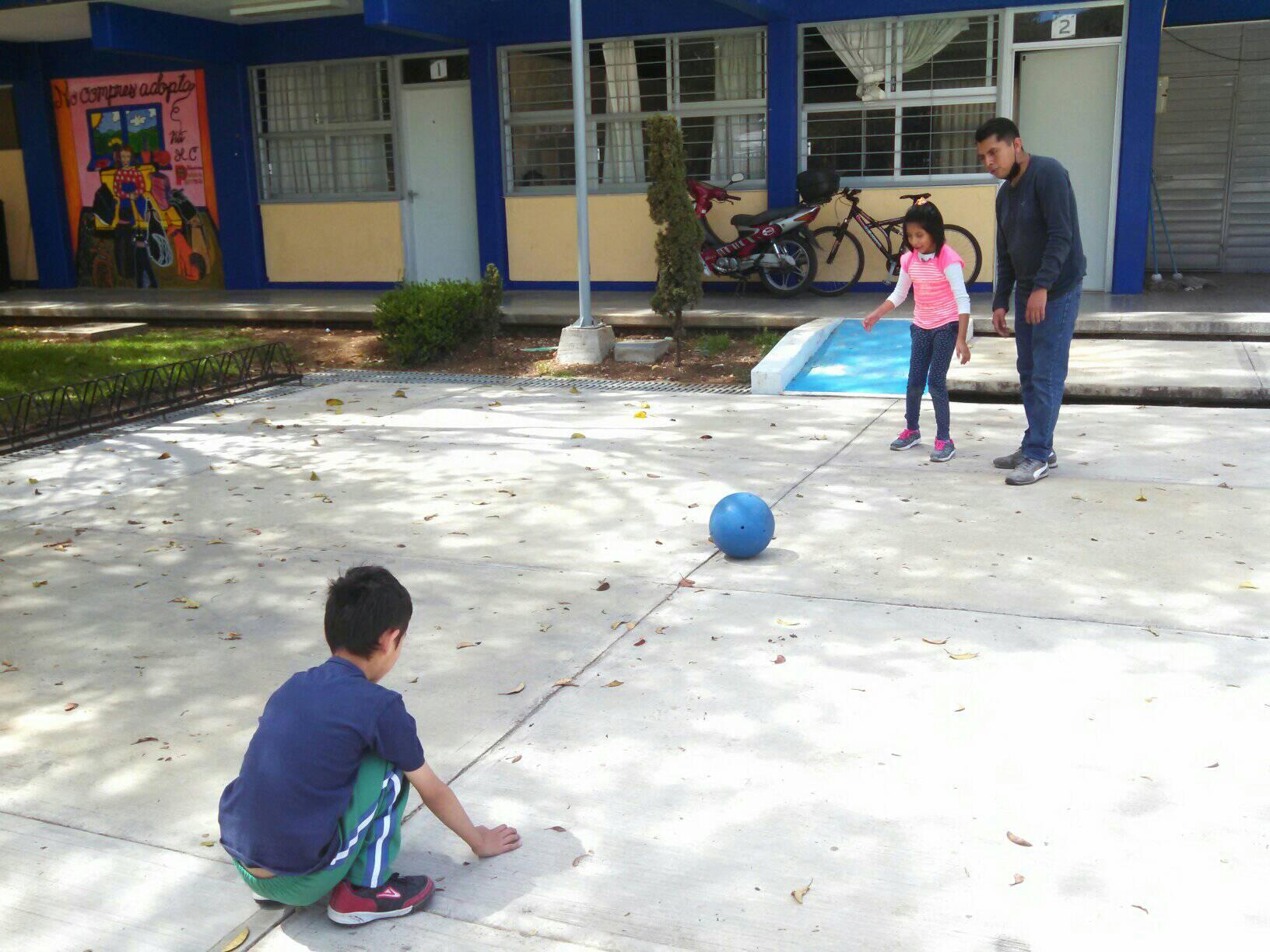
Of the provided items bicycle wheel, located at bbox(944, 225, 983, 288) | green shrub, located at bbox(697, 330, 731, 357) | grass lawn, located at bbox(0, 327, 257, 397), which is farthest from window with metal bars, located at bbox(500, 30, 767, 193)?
grass lawn, located at bbox(0, 327, 257, 397)

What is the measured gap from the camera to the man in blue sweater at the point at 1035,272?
5.92 metres

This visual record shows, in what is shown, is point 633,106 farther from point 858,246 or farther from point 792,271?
point 858,246

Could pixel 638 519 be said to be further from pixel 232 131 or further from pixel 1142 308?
pixel 232 131

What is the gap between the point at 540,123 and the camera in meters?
13.5

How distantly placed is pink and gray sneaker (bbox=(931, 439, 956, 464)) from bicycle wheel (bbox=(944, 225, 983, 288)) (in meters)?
5.59

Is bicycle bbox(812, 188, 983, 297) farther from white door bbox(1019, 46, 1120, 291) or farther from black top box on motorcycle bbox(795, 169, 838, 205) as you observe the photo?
white door bbox(1019, 46, 1120, 291)

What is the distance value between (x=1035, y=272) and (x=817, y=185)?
590 centimetres

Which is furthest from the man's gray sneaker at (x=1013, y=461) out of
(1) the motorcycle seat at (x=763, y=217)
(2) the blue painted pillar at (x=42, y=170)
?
(2) the blue painted pillar at (x=42, y=170)

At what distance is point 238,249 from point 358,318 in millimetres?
3754

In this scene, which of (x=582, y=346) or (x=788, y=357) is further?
(x=582, y=346)

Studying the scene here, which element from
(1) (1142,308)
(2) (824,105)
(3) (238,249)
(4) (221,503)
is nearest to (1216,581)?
(4) (221,503)

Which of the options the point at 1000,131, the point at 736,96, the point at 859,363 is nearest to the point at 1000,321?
the point at 1000,131

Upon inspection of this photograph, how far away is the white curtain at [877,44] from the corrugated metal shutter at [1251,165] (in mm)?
3762

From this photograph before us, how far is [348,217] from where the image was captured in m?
14.6
